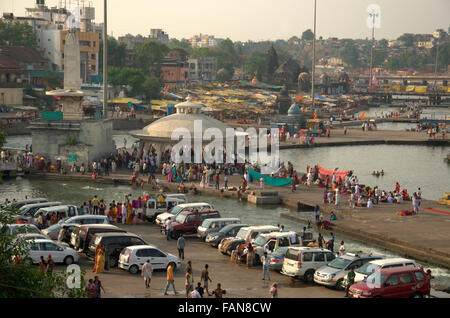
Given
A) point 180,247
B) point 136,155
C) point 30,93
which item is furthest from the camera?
point 30,93

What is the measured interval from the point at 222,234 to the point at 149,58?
110901 millimetres

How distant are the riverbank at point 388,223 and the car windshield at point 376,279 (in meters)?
6.50

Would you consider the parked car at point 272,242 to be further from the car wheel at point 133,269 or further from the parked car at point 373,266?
the car wheel at point 133,269

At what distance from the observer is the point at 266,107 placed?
10206 cm

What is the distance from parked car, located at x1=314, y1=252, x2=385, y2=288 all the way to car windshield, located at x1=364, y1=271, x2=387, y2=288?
1348 mm

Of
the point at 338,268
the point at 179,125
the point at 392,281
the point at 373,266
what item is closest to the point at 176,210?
the point at 338,268

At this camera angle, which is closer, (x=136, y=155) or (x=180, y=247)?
(x=180, y=247)

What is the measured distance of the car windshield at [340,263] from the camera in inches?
779

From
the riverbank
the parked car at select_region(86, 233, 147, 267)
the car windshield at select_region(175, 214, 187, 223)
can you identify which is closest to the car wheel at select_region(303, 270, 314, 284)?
the parked car at select_region(86, 233, 147, 267)

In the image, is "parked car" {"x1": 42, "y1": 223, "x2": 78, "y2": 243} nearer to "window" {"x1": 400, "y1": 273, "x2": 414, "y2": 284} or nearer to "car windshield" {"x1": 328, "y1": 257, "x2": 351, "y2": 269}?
"car windshield" {"x1": 328, "y1": 257, "x2": 351, "y2": 269}

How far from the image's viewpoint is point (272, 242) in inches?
889
